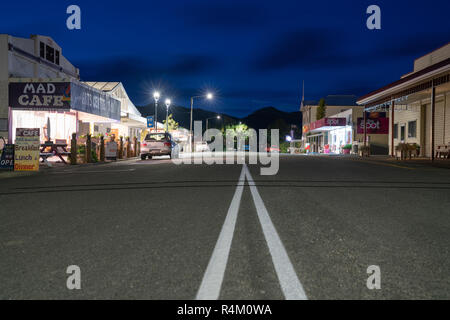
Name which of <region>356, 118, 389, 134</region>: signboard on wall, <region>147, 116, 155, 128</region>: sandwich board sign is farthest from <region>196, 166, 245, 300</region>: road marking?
<region>356, 118, 389, 134</region>: signboard on wall

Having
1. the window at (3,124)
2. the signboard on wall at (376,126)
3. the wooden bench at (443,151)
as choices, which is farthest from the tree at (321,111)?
the window at (3,124)

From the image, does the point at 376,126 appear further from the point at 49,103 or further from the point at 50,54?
the point at 49,103

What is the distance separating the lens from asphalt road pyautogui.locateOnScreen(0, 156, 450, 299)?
2959 mm

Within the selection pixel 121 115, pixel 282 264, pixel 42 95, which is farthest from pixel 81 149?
pixel 282 264

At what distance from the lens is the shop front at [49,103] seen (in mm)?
22359

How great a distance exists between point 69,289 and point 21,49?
2450 cm

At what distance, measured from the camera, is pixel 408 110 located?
97.8ft

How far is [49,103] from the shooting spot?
73.8 feet

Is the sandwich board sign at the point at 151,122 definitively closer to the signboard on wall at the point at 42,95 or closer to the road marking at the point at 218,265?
the signboard on wall at the point at 42,95

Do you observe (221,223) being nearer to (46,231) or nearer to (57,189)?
(46,231)

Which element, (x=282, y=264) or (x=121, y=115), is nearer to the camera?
(x=282, y=264)

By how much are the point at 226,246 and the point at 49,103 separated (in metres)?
21.4

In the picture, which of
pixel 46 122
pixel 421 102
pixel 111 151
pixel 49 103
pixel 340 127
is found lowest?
pixel 111 151

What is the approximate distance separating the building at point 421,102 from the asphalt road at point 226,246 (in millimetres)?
15294
